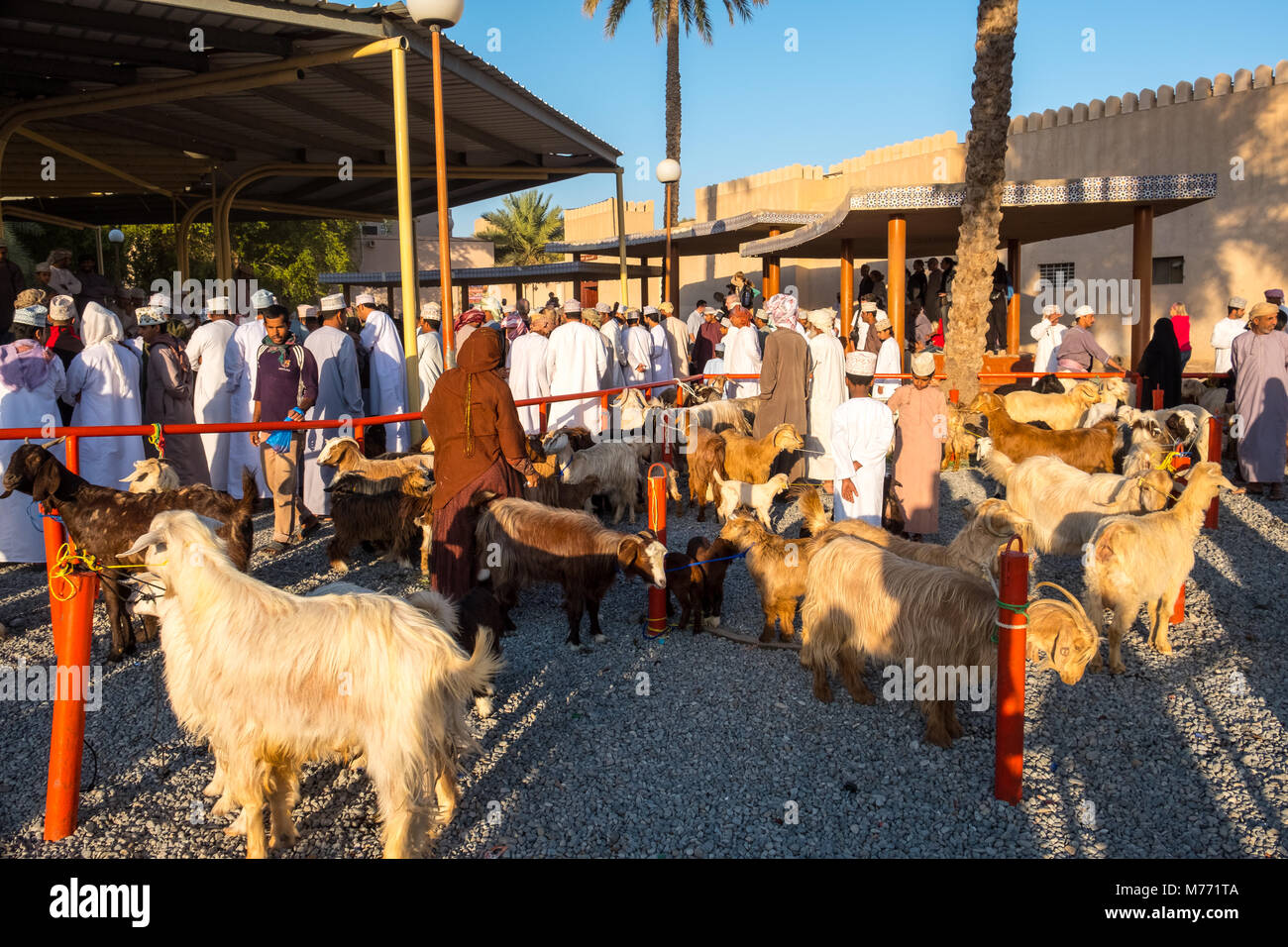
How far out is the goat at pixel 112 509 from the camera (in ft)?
18.3

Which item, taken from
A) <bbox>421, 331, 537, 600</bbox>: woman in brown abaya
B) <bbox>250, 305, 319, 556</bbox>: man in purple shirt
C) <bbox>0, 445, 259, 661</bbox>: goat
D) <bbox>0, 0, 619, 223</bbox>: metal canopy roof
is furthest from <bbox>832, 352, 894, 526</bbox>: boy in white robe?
<bbox>0, 0, 619, 223</bbox>: metal canopy roof

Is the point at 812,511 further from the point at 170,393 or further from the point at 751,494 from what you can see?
the point at 170,393

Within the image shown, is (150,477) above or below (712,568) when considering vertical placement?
above

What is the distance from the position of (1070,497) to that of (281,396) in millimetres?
6727

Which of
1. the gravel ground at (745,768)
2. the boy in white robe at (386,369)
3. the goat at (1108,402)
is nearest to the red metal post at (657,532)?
the gravel ground at (745,768)

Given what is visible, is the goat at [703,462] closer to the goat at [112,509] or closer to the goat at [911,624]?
the goat at [911,624]

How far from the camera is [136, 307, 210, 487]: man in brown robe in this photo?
28.6ft

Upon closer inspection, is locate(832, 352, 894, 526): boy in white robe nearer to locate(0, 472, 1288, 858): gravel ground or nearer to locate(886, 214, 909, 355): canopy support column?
locate(0, 472, 1288, 858): gravel ground

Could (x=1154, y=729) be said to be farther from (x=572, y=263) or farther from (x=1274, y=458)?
(x=572, y=263)

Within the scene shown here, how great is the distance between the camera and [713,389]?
1270 cm

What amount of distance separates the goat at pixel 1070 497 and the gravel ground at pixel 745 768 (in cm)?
95

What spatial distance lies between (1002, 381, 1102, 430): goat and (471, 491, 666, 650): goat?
713cm

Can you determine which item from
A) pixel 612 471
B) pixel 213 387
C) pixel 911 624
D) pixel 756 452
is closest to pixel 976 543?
pixel 911 624

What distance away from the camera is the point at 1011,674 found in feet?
13.0
